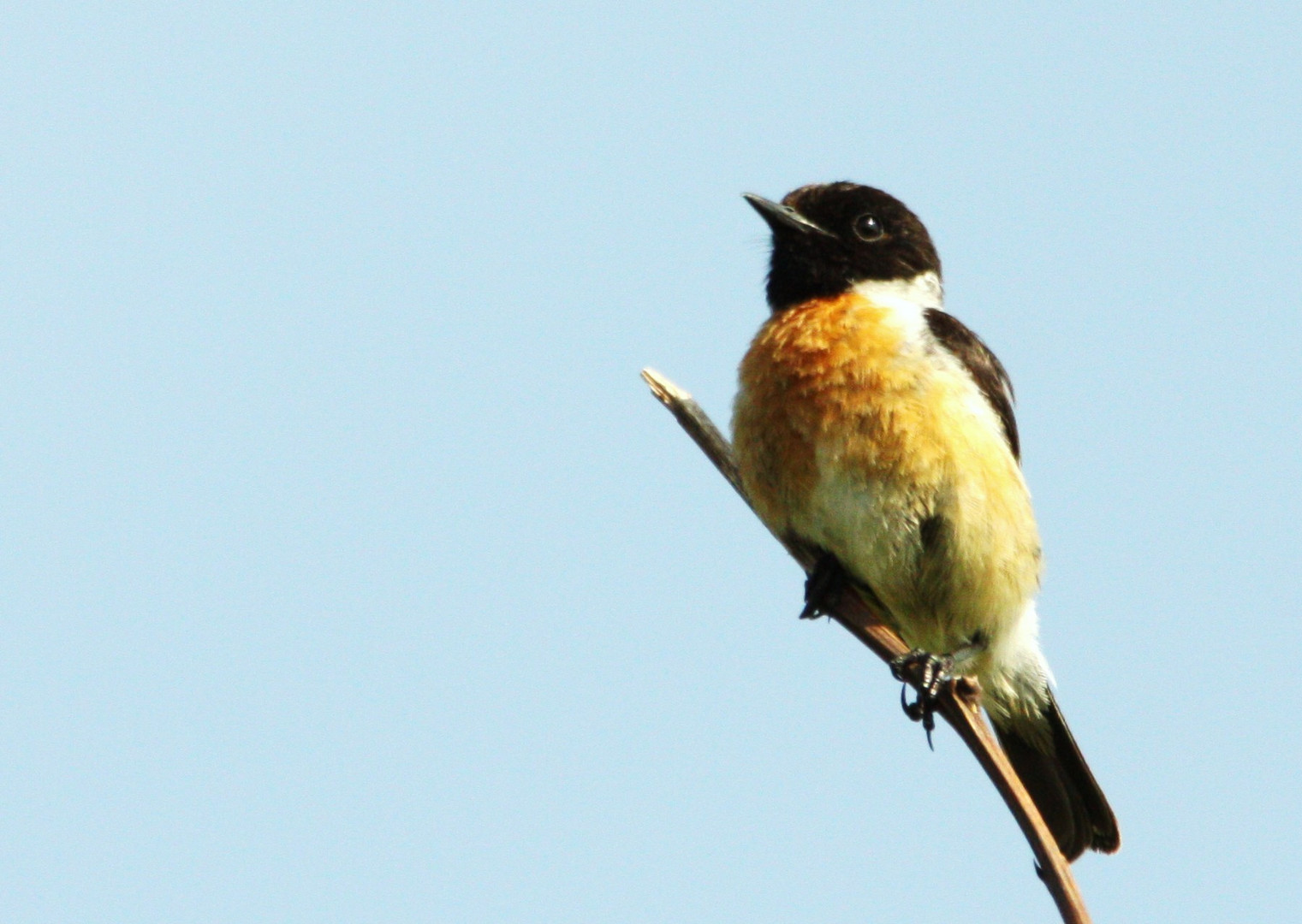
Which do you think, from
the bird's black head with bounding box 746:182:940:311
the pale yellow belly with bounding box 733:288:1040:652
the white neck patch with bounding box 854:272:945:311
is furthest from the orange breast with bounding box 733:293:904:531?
the bird's black head with bounding box 746:182:940:311

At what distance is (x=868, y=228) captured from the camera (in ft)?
Answer: 24.4

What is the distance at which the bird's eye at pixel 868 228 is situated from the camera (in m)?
7.41

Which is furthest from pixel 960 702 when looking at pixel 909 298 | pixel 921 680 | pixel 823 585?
pixel 909 298

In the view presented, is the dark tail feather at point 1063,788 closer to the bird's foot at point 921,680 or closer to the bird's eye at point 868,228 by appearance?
the bird's foot at point 921,680

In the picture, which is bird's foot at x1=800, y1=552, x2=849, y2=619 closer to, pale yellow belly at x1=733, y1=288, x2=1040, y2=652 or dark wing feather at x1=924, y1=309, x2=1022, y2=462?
pale yellow belly at x1=733, y1=288, x2=1040, y2=652

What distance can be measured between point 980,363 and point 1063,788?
5.92 ft

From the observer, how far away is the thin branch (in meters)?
3.61

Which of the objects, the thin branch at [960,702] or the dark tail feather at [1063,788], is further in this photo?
the dark tail feather at [1063,788]

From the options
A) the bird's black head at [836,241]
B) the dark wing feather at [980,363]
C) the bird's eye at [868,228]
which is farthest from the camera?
the bird's eye at [868,228]

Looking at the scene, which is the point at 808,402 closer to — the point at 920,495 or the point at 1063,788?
the point at 920,495

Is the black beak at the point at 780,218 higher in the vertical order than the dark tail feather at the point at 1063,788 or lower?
higher

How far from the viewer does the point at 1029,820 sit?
381 centimetres

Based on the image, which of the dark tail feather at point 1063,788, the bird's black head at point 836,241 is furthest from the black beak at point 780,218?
the dark tail feather at point 1063,788

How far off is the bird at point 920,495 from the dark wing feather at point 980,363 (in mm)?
12
